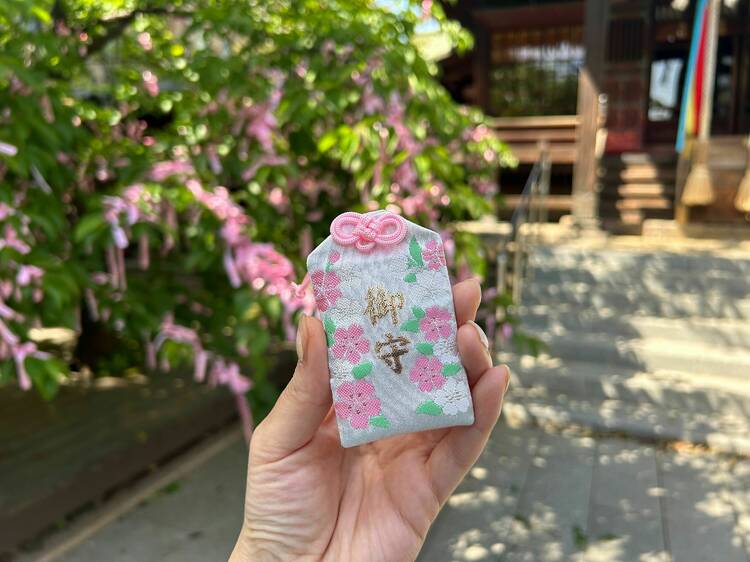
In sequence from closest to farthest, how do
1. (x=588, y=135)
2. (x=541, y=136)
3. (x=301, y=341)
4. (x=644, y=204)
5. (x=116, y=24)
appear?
(x=301, y=341) < (x=116, y=24) < (x=588, y=135) < (x=541, y=136) < (x=644, y=204)

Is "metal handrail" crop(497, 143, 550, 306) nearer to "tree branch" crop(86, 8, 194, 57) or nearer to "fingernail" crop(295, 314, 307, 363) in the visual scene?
"tree branch" crop(86, 8, 194, 57)

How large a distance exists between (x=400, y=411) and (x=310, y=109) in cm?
175

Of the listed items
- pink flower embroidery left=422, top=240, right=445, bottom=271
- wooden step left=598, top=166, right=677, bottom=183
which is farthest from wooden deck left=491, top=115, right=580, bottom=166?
pink flower embroidery left=422, top=240, right=445, bottom=271

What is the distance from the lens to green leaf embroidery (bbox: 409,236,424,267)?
4.80 feet

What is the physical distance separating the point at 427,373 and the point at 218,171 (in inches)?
73.8

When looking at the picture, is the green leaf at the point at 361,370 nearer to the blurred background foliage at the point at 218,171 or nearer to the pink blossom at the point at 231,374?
the blurred background foliage at the point at 218,171

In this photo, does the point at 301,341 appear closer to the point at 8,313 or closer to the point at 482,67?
the point at 8,313

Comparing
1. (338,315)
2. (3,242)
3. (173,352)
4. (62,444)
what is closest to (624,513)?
(173,352)

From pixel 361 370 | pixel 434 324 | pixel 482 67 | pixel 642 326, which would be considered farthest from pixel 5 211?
pixel 482 67

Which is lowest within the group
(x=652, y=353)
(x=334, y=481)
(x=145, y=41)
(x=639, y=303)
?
(x=652, y=353)

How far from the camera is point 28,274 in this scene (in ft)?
7.39

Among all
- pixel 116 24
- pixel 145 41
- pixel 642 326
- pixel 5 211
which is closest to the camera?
pixel 5 211

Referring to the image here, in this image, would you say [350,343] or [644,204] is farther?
[644,204]

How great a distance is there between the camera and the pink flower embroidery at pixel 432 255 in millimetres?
1465
